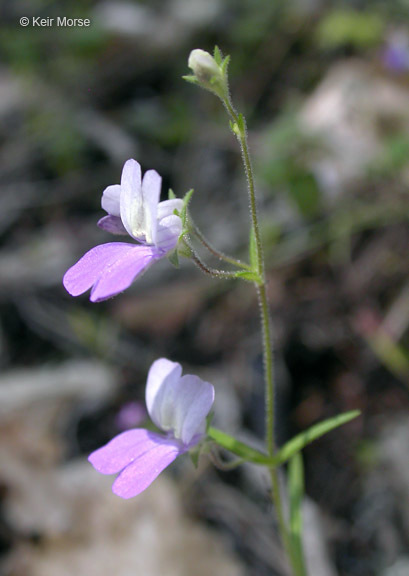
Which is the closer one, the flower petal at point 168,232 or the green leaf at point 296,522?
the flower petal at point 168,232

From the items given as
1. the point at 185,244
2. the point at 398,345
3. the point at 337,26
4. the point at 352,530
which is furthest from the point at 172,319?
the point at 337,26

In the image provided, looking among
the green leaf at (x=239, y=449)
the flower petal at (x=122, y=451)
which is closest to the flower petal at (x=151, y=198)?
the flower petal at (x=122, y=451)

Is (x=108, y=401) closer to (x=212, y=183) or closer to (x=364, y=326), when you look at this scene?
(x=364, y=326)

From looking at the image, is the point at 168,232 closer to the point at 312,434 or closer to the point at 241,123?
the point at 241,123

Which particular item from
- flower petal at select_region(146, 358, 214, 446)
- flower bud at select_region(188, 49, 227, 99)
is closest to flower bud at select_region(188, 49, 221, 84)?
flower bud at select_region(188, 49, 227, 99)

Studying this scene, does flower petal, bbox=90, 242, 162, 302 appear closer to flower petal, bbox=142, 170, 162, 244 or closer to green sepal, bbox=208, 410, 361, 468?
flower petal, bbox=142, 170, 162, 244

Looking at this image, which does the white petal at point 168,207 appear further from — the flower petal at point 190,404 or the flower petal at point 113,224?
the flower petal at point 190,404
